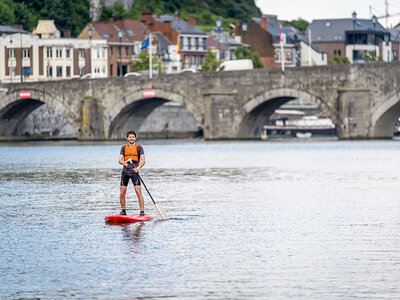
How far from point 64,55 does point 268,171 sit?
80071 millimetres

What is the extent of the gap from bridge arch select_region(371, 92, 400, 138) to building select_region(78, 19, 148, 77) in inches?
2058

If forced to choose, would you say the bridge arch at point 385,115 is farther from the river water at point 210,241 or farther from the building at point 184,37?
the building at point 184,37

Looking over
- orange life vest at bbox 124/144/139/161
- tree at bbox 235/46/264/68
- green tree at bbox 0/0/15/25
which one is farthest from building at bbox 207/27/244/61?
orange life vest at bbox 124/144/139/161

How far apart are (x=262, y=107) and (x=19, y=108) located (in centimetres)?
2564

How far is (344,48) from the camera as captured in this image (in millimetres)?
149250

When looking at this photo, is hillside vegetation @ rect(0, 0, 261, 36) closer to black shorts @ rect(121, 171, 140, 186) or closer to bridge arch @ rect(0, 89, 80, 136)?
bridge arch @ rect(0, 89, 80, 136)

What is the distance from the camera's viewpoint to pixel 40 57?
114 m

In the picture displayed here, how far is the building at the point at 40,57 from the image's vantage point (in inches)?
4439

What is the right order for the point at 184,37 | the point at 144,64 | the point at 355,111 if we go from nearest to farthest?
1. the point at 355,111
2. the point at 144,64
3. the point at 184,37

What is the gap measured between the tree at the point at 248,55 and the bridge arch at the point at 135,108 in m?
40.7

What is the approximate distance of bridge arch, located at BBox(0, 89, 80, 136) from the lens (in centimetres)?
8775

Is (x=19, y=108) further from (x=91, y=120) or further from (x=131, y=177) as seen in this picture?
(x=131, y=177)

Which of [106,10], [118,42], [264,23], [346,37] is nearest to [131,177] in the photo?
[118,42]

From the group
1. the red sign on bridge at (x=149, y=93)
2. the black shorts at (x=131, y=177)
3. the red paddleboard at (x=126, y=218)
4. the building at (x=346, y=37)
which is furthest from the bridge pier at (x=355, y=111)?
the building at (x=346, y=37)
